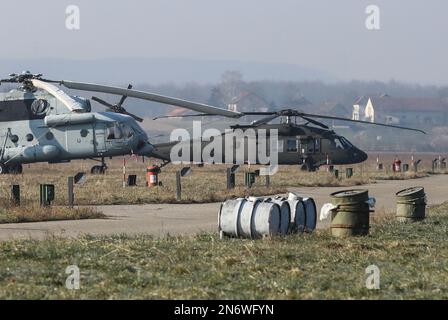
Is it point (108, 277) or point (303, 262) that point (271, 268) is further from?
point (108, 277)

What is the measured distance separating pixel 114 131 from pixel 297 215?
2806 centimetres

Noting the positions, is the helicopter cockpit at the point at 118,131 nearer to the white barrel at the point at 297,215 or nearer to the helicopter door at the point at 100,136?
the helicopter door at the point at 100,136

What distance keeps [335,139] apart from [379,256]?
4202 centimetres

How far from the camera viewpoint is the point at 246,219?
18.1m

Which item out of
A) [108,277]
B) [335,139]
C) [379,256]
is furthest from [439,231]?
[335,139]

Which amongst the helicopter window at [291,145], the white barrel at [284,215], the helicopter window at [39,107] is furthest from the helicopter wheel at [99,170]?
the white barrel at [284,215]

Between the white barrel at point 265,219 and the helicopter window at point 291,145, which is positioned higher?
the helicopter window at point 291,145

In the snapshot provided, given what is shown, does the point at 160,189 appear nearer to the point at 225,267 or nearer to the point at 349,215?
the point at 349,215

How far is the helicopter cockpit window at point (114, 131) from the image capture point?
4653cm

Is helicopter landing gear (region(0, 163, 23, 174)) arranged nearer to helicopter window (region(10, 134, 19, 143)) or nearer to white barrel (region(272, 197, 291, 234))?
helicopter window (region(10, 134, 19, 143))

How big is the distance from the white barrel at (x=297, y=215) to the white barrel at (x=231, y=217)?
142cm

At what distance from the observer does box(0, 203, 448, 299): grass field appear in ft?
39.5

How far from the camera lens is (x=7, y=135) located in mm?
46719

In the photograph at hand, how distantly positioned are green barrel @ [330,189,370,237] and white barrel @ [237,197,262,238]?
72.2 inches
